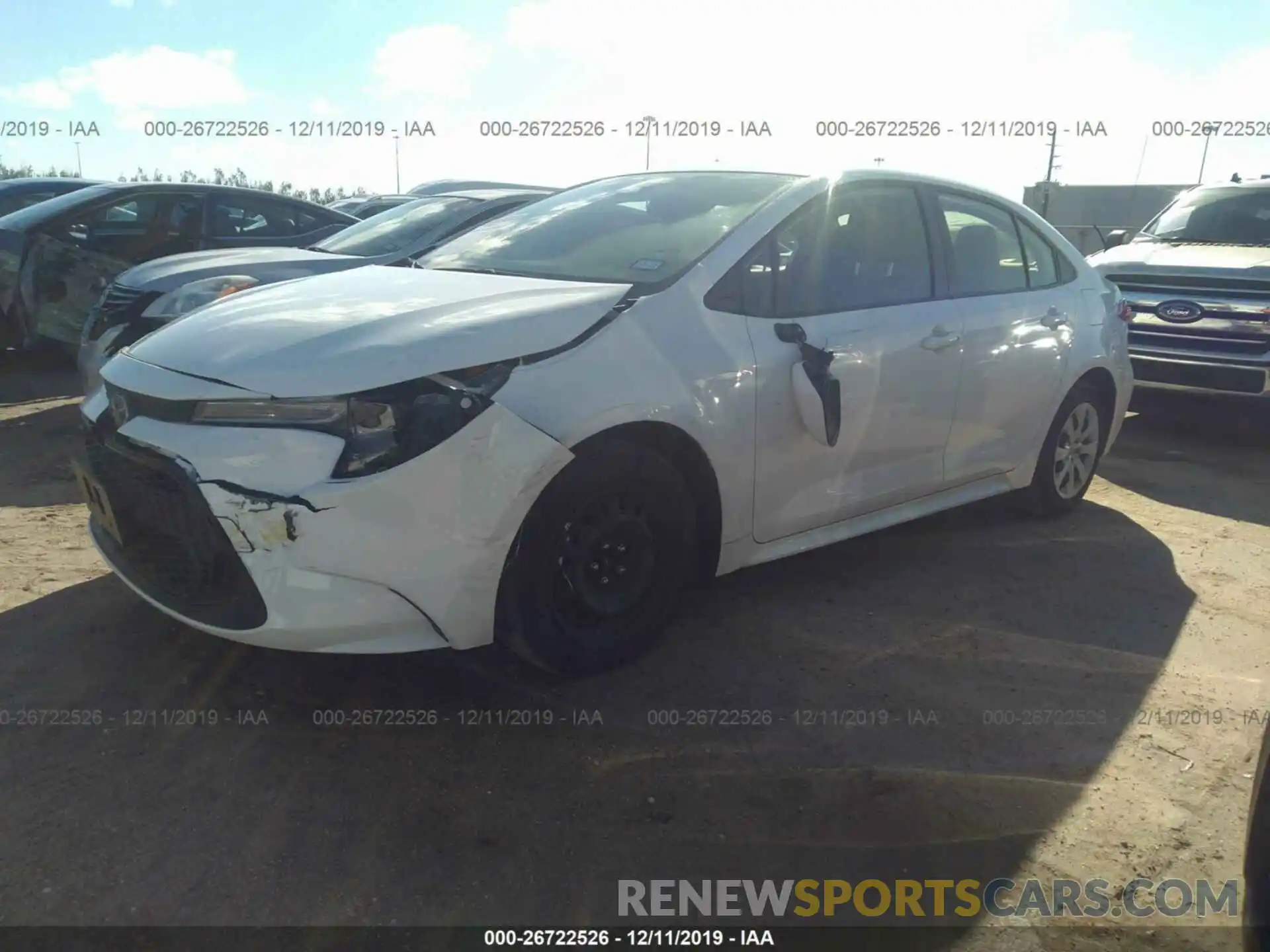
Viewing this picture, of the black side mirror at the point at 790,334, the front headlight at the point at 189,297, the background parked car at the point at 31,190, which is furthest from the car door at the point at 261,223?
the black side mirror at the point at 790,334

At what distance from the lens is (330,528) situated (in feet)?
8.03

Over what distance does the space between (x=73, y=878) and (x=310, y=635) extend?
2.33ft

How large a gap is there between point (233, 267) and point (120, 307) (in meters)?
0.64

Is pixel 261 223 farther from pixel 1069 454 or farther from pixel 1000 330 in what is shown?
pixel 1069 454

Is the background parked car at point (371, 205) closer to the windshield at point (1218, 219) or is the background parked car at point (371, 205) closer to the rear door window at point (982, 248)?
the windshield at point (1218, 219)

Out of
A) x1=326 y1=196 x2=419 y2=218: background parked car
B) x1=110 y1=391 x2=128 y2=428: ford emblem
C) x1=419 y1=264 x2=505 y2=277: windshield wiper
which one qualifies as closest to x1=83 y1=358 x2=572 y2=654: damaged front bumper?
x1=110 y1=391 x2=128 y2=428: ford emblem

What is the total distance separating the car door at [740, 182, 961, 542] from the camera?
328 centimetres

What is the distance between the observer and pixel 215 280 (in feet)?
18.1

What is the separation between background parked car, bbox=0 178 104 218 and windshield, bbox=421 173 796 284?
7090 mm

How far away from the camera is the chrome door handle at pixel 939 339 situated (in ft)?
12.3

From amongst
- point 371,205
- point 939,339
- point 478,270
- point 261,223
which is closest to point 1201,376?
point 939,339

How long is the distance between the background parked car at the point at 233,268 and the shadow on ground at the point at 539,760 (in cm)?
228

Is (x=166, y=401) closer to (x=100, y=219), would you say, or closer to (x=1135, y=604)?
(x=1135, y=604)

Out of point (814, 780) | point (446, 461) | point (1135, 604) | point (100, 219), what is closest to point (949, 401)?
point (1135, 604)
